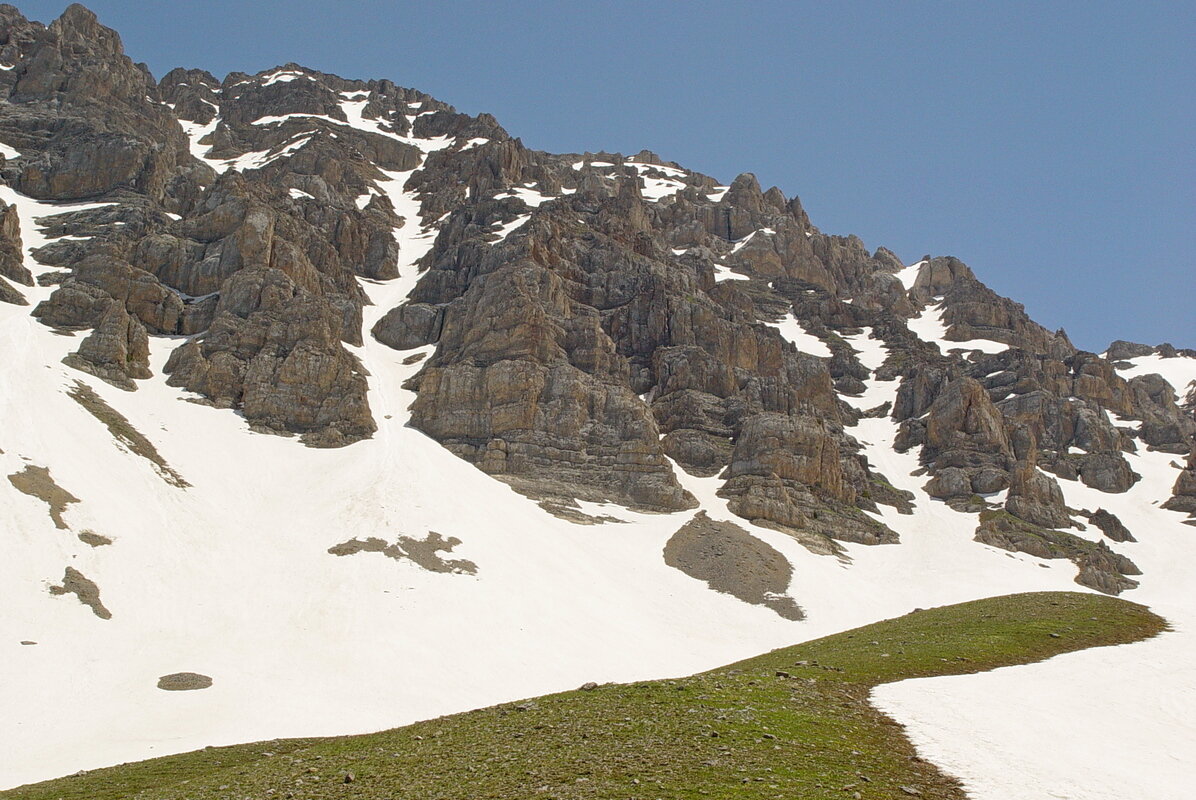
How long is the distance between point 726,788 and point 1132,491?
15621 centimetres

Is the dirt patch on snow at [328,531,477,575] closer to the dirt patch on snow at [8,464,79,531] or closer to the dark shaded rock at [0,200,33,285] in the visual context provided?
the dirt patch on snow at [8,464,79,531]

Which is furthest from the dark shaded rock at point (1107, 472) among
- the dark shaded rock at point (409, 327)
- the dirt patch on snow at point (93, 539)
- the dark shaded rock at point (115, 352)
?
the dark shaded rock at point (115, 352)

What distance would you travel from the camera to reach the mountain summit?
46688 millimetres

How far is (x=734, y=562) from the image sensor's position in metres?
77.8

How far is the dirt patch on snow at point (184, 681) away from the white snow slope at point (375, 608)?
105 centimetres

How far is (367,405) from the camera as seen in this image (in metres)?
90.6

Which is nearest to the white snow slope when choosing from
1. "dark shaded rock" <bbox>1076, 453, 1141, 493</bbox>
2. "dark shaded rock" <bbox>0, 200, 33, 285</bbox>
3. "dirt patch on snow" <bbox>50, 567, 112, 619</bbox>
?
"dirt patch on snow" <bbox>50, 567, 112, 619</bbox>

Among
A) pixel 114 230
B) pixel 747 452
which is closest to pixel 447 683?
pixel 747 452

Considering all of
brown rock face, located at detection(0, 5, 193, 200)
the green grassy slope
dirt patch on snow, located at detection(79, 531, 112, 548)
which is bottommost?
the green grassy slope

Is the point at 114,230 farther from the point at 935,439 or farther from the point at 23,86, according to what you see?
the point at 935,439

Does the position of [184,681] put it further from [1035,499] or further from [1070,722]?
[1035,499]

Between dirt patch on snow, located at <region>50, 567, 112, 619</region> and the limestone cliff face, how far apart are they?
37932 mm

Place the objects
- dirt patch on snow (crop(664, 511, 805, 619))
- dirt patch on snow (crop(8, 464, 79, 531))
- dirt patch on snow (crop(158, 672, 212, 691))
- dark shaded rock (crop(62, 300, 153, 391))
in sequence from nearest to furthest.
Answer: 1. dirt patch on snow (crop(158, 672, 212, 691))
2. dirt patch on snow (crop(8, 464, 79, 531))
3. dirt patch on snow (crop(664, 511, 805, 619))
4. dark shaded rock (crop(62, 300, 153, 391))

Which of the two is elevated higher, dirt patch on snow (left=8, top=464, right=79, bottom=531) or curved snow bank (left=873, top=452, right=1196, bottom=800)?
dirt patch on snow (left=8, top=464, right=79, bottom=531)
